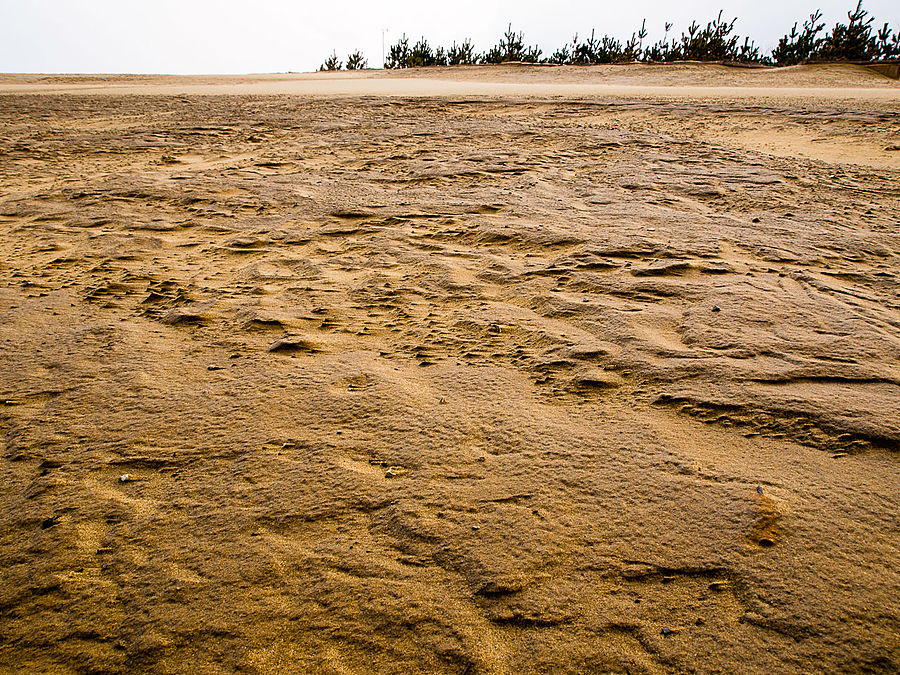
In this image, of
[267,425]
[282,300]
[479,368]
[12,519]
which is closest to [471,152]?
[282,300]

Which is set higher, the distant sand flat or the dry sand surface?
the distant sand flat

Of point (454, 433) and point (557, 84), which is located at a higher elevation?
point (557, 84)

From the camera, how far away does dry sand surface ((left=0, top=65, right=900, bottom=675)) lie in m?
0.88

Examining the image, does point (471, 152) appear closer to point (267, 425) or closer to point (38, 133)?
point (267, 425)

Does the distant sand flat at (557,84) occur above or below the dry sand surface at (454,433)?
above

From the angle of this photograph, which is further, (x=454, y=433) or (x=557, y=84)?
(x=557, y=84)

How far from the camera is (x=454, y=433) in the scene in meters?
1.30

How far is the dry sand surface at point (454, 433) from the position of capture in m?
0.88

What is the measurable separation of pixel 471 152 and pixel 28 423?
336 cm

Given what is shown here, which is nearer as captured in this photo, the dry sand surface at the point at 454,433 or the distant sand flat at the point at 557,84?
the dry sand surface at the point at 454,433

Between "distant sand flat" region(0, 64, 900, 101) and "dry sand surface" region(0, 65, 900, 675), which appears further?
"distant sand flat" region(0, 64, 900, 101)

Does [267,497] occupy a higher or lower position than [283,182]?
lower

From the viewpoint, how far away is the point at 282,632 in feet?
2.87

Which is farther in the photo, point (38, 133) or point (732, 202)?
point (38, 133)
